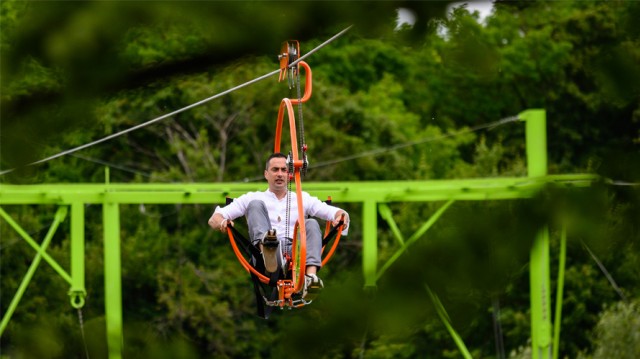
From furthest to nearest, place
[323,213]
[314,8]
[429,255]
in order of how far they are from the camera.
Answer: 1. [323,213]
2. [429,255]
3. [314,8]

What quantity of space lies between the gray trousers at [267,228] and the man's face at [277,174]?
0.34ft

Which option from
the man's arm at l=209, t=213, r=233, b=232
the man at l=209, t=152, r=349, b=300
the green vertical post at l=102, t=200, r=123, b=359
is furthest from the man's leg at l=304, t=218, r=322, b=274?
the green vertical post at l=102, t=200, r=123, b=359

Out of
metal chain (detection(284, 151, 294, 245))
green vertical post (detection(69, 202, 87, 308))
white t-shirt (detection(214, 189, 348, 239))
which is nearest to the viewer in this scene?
metal chain (detection(284, 151, 294, 245))

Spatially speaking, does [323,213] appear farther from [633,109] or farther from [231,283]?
[231,283]

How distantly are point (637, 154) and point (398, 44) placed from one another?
0.36m

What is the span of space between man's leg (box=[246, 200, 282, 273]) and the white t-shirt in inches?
3.2

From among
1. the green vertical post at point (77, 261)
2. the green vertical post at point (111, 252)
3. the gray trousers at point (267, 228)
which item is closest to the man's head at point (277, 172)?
the gray trousers at point (267, 228)

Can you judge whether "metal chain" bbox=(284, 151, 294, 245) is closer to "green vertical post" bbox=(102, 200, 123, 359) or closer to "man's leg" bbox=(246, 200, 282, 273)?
"man's leg" bbox=(246, 200, 282, 273)

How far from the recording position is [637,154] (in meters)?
2.06

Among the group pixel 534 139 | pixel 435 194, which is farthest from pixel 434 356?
pixel 534 139

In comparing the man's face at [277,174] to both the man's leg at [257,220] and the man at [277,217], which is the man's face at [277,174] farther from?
the man's leg at [257,220]

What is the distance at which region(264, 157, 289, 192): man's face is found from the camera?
253 inches

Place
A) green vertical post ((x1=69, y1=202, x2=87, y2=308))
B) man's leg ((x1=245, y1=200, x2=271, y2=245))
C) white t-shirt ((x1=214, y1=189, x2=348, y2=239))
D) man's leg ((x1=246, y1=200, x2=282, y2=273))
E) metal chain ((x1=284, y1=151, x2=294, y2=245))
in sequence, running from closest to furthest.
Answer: metal chain ((x1=284, y1=151, x2=294, y2=245))
man's leg ((x1=246, y1=200, x2=282, y2=273))
man's leg ((x1=245, y1=200, x2=271, y2=245))
white t-shirt ((x1=214, y1=189, x2=348, y2=239))
green vertical post ((x1=69, y1=202, x2=87, y2=308))

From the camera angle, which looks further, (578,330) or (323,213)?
(578,330)
